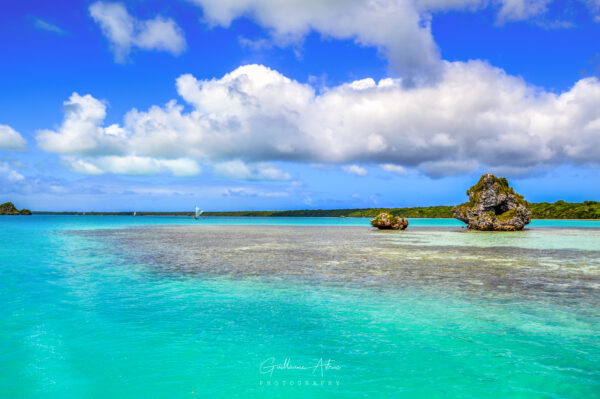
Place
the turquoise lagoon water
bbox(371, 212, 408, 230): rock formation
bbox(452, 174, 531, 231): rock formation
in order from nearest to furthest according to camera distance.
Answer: the turquoise lagoon water → bbox(452, 174, 531, 231): rock formation → bbox(371, 212, 408, 230): rock formation

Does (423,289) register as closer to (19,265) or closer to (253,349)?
(253,349)

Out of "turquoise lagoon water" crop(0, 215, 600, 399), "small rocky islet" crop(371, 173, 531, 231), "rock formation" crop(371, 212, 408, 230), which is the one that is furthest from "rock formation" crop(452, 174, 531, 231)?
"turquoise lagoon water" crop(0, 215, 600, 399)

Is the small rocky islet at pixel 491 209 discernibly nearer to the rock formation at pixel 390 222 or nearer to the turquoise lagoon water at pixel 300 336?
the rock formation at pixel 390 222

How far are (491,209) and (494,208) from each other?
1.04 m

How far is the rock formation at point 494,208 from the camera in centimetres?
8831

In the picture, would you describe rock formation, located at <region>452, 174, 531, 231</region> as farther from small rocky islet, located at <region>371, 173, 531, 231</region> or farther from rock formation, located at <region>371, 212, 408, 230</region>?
rock formation, located at <region>371, 212, 408, 230</region>

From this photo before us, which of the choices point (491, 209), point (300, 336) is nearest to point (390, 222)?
point (491, 209)

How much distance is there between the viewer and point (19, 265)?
28297mm

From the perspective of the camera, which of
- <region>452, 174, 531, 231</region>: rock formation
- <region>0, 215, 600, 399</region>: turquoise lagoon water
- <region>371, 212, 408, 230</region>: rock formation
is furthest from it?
<region>371, 212, 408, 230</region>: rock formation

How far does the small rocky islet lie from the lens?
88.4m

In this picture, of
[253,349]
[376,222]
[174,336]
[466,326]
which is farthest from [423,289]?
[376,222]

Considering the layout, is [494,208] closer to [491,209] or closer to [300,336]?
[491,209]

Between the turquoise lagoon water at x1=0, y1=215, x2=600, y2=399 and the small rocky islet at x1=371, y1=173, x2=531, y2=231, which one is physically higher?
→ the small rocky islet at x1=371, y1=173, x2=531, y2=231

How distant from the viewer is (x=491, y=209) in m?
92.2
